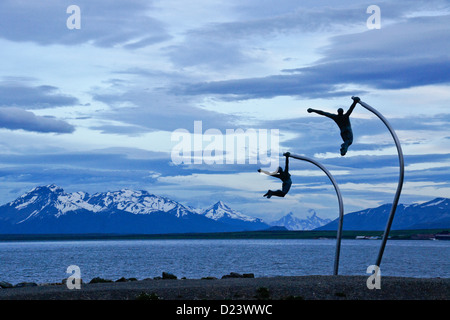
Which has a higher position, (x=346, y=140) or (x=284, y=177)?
(x=346, y=140)

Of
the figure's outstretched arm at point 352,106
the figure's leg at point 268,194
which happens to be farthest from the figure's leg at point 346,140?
the figure's leg at point 268,194

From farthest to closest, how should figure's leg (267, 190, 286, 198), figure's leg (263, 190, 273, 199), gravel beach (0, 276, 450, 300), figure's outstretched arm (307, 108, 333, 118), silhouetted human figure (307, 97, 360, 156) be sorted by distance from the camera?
figure's leg (267, 190, 286, 198) < figure's leg (263, 190, 273, 199) < figure's outstretched arm (307, 108, 333, 118) < silhouetted human figure (307, 97, 360, 156) < gravel beach (0, 276, 450, 300)

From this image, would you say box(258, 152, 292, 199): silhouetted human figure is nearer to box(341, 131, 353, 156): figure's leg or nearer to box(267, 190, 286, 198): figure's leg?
box(267, 190, 286, 198): figure's leg

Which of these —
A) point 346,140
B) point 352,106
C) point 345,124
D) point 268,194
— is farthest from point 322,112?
point 268,194

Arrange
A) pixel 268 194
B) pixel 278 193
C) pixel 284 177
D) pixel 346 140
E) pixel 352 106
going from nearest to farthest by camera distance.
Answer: pixel 352 106, pixel 346 140, pixel 268 194, pixel 278 193, pixel 284 177

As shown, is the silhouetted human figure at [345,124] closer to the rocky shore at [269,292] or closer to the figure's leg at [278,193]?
the figure's leg at [278,193]

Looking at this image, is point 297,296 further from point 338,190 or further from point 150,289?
point 338,190

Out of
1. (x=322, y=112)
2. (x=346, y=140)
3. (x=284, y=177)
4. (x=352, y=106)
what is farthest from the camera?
(x=284, y=177)

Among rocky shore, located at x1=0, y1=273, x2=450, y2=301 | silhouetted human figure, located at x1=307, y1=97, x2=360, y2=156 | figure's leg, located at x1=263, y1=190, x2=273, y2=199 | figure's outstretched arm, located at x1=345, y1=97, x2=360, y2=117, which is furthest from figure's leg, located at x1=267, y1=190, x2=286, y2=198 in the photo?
rocky shore, located at x1=0, y1=273, x2=450, y2=301

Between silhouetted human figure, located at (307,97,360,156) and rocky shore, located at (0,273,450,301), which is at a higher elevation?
silhouetted human figure, located at (307,97,360,156)

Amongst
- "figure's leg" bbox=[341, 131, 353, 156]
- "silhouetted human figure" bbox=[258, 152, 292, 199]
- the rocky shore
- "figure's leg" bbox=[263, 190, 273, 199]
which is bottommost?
the rocky shore

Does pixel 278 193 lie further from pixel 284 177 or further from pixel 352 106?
pixel 352 106
